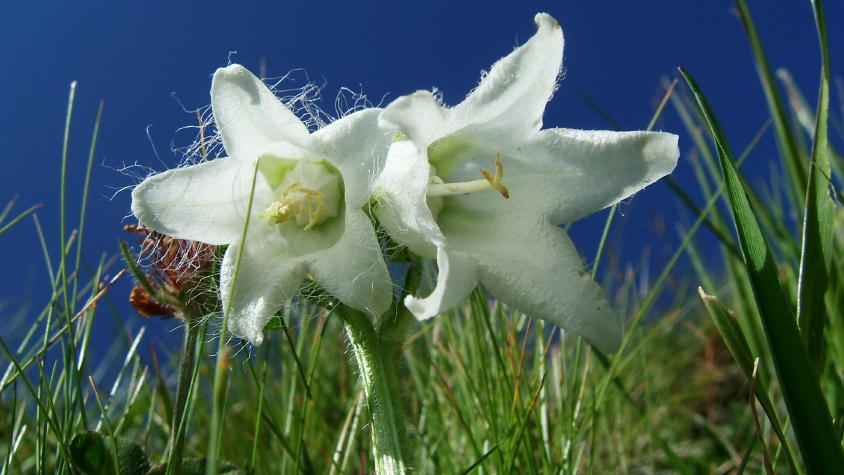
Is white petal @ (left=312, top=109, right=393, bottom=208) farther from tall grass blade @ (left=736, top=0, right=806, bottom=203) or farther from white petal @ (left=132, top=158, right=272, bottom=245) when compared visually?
tall grass blade @ (left=736, top=0, right=806, bottom=203)

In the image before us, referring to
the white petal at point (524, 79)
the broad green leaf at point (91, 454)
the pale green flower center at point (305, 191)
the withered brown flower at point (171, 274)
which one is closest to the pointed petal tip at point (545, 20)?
the white petal at point (524, 79)

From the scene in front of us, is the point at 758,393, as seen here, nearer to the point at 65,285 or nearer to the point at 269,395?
the point at 65,285

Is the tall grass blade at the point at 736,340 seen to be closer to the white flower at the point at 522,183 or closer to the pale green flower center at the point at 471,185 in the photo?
A: the white flower at the point at 522,183

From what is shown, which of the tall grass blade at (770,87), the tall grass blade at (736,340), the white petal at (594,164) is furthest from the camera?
the tall grass blade at (770,87)

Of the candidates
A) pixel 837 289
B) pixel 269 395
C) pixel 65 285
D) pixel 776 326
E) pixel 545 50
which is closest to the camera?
pixel 776 326

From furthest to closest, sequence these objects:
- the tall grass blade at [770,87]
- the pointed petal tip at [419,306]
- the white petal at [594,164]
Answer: the tall grass blade at [770,87] < the white petal at [594,164] < the pointed petal tip at [419,306]

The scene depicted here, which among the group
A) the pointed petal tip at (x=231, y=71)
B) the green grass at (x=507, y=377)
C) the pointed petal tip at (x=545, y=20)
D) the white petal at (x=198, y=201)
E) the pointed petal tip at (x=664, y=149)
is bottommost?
the green grass at (x=507, y=377)

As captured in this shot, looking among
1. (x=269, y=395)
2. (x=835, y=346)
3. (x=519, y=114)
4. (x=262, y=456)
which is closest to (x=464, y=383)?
(x=262, y=456)
